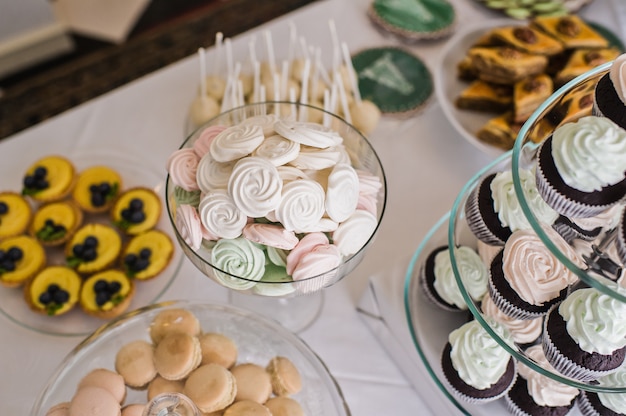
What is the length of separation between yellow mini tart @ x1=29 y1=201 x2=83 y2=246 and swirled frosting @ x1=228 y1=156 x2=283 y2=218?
A: 0.47 m

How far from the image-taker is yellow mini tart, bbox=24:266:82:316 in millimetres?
983

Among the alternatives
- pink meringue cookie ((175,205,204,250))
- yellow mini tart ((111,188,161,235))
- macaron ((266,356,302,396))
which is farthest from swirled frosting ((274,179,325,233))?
yellow mini tart ((111,188,161,235))

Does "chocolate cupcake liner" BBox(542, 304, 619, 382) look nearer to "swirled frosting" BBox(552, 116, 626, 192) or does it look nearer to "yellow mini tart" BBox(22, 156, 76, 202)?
"swirled frosting" BBox(552, 116, 626, 192)

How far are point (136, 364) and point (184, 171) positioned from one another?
273 mm

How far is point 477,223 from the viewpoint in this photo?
87cm

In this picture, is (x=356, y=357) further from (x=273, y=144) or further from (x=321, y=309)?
(x=273, y=144)

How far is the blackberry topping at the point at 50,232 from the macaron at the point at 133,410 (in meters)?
0.42

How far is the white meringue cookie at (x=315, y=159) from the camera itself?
80 cm

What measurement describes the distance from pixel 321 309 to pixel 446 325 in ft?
0.75

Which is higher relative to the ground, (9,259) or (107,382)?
(107,382)

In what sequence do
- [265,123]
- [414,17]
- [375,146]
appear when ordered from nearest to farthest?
1. [265,123]
2. [375,146]
3. [414,17]

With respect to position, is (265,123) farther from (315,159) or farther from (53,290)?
(53,290)

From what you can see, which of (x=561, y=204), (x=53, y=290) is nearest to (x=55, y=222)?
(x=53, y=290)

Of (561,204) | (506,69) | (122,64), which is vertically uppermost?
(561,204)
